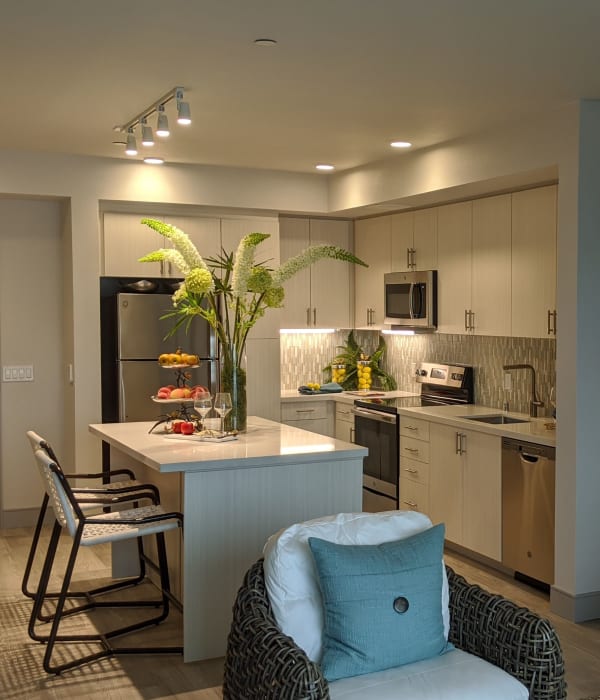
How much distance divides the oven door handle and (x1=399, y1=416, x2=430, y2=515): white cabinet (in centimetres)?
12

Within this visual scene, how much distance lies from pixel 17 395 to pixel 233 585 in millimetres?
3051

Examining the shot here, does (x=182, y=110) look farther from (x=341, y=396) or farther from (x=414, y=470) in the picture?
(x=341, y=396)

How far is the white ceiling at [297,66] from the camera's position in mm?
3041

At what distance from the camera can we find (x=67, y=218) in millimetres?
6109

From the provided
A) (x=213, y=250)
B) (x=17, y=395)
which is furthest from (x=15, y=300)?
(x=213, y=250)

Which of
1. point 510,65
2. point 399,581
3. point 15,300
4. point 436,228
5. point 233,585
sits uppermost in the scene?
point 510,65

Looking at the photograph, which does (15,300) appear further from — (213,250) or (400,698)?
(400,698)

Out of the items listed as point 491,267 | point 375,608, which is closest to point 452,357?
point 491,267

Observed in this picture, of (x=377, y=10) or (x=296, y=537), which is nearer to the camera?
(x=296, y=537)

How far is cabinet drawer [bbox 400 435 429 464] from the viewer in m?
5.77

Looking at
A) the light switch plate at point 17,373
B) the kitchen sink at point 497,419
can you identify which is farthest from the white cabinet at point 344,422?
the light switch plate at point 17,373

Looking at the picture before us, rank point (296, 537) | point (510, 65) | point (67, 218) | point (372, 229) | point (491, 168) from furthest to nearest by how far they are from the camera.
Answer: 1. point (372, 229)
2. point (67, 218)
3. point (491, 168)
4. point (510, 65)
5. point (296, 537)

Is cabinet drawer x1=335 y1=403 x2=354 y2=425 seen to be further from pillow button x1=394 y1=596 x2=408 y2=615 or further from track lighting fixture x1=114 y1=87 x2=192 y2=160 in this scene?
pillow button x1=394 y1=596 x2=408 y2=615

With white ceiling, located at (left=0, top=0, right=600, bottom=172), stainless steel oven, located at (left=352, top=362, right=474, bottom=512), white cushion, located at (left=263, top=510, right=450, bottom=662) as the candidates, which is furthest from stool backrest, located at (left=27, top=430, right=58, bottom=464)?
stainless steel oven, located at (left=352, top=362, right=474, bottom=512)
